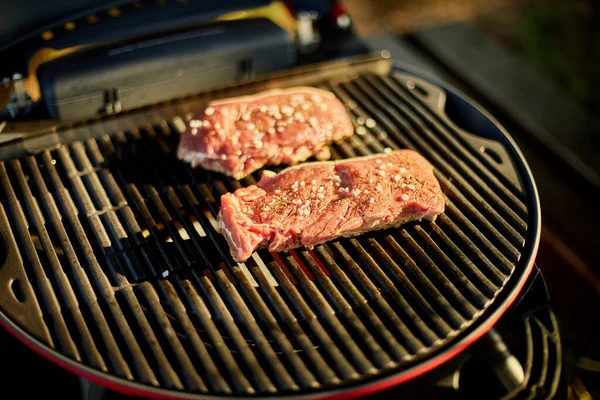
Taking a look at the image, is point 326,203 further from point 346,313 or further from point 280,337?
A: point 280,337

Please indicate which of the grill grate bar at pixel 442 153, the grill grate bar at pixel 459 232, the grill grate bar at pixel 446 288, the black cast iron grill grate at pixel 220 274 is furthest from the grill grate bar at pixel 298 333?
the grill grate bar at pixel 442 153

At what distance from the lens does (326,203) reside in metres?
2.67

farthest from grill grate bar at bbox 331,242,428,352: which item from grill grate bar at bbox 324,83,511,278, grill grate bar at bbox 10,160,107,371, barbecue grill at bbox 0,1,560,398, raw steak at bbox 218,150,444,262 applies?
grill grate bar at bbox 10,160,107,371

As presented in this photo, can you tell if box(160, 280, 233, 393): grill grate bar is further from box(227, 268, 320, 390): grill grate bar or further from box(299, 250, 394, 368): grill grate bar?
box(299, 250, 394, 368): grill grate bar

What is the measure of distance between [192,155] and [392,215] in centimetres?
99

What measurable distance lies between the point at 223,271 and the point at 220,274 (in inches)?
1.1

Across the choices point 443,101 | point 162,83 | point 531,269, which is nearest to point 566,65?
point 443,101

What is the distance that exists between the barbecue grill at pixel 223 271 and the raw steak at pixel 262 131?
88 mm

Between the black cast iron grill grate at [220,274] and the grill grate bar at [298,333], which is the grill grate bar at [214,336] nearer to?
the black cast iron grill grate at [220,274]

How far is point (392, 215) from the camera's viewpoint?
8.62 feet

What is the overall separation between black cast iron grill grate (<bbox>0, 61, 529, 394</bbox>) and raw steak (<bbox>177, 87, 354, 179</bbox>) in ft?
0.30

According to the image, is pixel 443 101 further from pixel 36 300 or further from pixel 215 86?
pixel 36 300

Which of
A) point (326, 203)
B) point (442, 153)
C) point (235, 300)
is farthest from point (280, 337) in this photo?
point (442, 153)

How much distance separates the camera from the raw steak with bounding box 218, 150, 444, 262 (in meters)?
2.55
